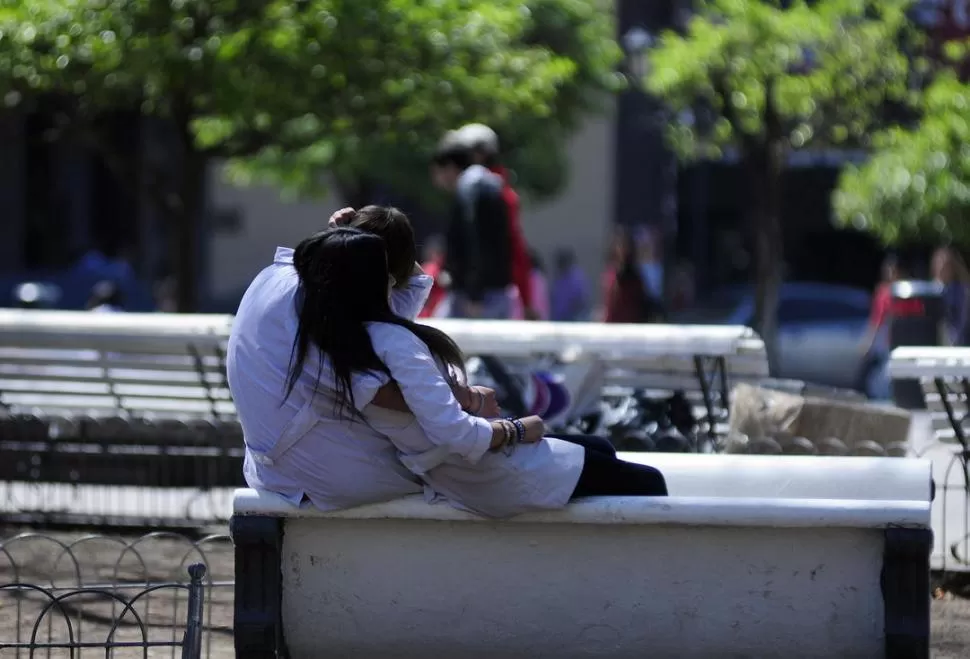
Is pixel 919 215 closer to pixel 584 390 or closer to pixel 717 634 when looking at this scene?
pixel 584 390

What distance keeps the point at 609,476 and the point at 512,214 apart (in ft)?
14.2

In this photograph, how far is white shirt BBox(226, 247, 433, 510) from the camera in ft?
14.9

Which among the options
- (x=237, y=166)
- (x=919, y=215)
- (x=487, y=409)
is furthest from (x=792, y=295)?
(x=487, y=409)

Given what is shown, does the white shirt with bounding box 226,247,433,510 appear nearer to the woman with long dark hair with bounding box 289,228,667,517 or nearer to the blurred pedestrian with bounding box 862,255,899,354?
the woman with long dark hair with bounding box 289,228,667,517

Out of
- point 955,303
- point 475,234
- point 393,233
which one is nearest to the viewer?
point 393,233

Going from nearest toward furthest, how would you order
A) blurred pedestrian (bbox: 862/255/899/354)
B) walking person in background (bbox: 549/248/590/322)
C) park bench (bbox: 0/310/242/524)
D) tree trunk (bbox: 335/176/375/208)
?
park bench (bbox: 0/310/242/524)
blurred pedestrian (bbox: 862/255/899/354)
walking person in background (bbox: 549/248/590/322)
tree trunk (bbox: 335/176/375/208)

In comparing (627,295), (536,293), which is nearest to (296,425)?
(536,293)

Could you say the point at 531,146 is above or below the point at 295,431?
above

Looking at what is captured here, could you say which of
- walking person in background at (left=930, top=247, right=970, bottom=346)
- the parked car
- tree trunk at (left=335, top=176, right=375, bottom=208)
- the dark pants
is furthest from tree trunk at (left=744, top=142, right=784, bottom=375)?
the dark pants

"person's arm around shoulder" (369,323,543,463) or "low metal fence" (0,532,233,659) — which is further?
"low metal fence" (0,532,233,659)

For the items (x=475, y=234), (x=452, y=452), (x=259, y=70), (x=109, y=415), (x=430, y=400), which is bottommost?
(x=109, y=415)

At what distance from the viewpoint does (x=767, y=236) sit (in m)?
18.1

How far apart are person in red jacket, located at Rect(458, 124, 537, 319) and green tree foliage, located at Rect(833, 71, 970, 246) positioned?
7854mm

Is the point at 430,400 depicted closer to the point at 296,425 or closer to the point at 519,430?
the point at 519,430
